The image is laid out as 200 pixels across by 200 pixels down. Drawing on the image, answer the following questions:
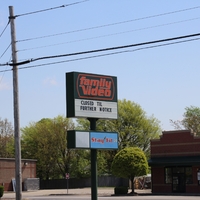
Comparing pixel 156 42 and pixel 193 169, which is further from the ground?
pixel 156 42

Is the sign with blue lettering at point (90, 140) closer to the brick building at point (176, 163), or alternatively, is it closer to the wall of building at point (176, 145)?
the brick building at point (176, 163)

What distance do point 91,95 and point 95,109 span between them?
0.65 m

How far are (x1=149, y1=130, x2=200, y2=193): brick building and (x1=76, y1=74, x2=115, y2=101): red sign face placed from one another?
30740 mm

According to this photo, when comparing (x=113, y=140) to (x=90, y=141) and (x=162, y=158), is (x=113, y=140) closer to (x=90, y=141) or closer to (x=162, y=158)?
(x=90, y=141)

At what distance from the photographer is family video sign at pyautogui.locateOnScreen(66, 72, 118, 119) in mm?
23281

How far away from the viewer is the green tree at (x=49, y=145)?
278ft

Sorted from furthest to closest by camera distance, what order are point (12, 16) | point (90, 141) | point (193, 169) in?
point (193, 169)
point (12, 16)
point (90, 141)

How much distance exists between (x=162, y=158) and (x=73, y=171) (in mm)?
30257

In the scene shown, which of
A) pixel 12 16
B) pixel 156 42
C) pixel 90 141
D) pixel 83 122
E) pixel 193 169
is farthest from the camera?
pixel 83 122

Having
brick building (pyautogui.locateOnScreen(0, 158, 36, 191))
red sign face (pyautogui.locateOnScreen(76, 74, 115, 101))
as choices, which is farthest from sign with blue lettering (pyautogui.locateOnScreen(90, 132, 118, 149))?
brick building (pyautogui.locateOnScreen(0, 158, 36, 191))

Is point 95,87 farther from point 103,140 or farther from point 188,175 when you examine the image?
point 188,175

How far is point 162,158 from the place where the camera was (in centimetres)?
5809

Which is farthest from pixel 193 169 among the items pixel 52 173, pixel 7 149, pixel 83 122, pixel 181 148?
pixel 7 149

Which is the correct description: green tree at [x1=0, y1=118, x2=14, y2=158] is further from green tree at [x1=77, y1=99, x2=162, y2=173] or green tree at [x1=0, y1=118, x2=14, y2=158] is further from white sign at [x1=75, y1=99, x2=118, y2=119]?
white sign at [x1=75, y1=99, x2=118, y2=119]
